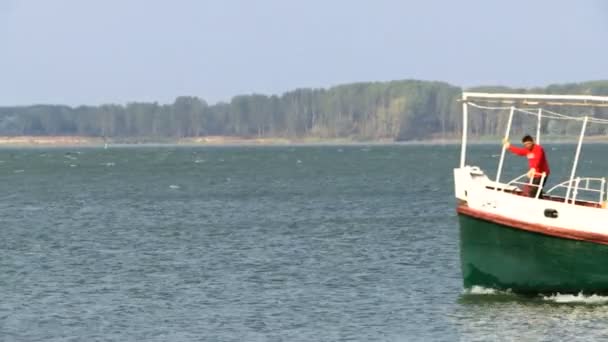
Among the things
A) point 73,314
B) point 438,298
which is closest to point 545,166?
point 438,298

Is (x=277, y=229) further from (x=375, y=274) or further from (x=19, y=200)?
(x=19, y=200)

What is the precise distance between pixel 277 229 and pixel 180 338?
2215 centimetres

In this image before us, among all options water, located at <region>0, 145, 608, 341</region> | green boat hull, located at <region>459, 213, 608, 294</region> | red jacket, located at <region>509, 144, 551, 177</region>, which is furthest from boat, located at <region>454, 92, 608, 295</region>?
water, located at <region>0, 145, 608, 341</region>

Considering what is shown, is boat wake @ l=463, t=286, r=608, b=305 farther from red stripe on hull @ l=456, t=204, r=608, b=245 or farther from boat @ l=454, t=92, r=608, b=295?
red stripe on hull @ l=456, t=204, r=608, b=245

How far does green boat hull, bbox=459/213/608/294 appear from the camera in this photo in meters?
25.0

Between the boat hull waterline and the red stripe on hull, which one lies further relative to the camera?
the boat hull waterline

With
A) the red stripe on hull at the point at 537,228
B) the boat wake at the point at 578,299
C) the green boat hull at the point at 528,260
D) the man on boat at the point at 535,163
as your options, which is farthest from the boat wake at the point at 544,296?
the man on boat at the point at 535,163

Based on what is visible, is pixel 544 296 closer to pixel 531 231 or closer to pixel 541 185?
pixel 531 231

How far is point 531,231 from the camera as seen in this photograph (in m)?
25.2

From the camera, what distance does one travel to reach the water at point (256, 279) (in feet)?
80.0

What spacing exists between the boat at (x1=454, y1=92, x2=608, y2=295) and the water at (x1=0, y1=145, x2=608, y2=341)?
0.41 m

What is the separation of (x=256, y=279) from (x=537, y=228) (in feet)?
26.8

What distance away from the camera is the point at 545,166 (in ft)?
85.1

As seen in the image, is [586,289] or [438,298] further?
[438,298]
